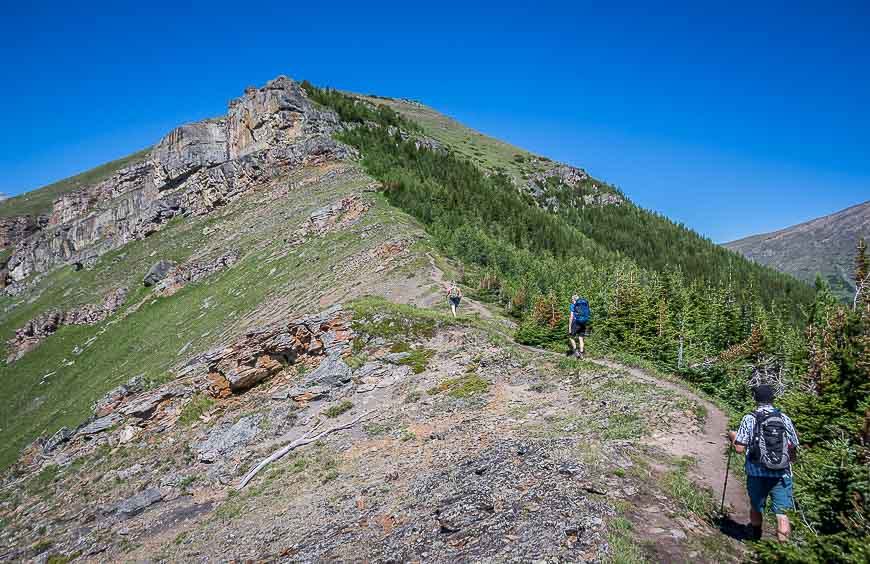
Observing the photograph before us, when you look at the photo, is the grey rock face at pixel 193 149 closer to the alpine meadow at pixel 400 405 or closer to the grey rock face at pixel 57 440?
the alpine meadow at pixel 400 405

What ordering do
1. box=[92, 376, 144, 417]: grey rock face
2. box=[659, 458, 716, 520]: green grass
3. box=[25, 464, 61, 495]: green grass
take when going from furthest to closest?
box=[92, 376, 144, 417]: grey rock face → box=[25, 464, 61, 495]: green grass → box=[659, 458, 716, 520]: green grass

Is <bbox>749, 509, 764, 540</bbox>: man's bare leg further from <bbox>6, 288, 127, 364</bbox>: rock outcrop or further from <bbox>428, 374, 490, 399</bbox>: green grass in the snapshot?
<bbox>6, 288, 127, 364</bbox>: rock outcrop

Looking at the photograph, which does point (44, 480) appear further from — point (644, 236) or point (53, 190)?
point (53, 190)

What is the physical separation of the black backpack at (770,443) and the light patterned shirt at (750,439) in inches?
2.4

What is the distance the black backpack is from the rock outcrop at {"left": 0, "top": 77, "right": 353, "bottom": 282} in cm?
5404

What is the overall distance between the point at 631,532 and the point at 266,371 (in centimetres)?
1674

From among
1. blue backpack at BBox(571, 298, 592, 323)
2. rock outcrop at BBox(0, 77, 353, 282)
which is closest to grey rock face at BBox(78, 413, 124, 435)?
blue backpack at BBox(571, 298, 592, 323)

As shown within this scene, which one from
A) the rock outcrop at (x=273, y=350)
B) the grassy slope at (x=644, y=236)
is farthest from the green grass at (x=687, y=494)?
the grassy slope at (x=644, y=236)

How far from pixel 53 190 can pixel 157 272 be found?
11683 centimetres

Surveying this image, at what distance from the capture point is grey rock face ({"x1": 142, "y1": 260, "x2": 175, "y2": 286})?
51.3 m

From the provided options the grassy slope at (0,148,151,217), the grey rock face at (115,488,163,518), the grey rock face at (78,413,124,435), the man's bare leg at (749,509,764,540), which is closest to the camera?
the man's bare leg at (749,509,764,540)

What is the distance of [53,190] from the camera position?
446 ft

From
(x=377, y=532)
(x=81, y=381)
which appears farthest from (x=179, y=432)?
(x=81, y=381)

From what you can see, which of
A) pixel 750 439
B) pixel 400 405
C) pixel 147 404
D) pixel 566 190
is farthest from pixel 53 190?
pixel 750 439
